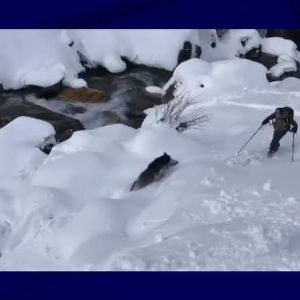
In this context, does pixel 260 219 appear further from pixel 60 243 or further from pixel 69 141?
pixel 69 141

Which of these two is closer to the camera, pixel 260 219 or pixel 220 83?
pixel 260 219

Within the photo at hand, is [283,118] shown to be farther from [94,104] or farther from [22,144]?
[22,144]

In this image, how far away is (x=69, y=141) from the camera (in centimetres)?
225

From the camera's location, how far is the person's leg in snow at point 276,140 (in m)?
2.15

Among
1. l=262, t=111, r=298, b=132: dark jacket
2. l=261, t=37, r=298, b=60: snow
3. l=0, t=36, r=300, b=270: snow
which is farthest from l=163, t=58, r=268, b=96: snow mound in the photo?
l=262, t=111, r=298, b=132: dark jacket

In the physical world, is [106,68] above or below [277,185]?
above

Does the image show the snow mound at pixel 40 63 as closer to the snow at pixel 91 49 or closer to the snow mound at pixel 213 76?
the snow at pixel 91 49

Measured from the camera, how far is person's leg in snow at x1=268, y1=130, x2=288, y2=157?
2.15m

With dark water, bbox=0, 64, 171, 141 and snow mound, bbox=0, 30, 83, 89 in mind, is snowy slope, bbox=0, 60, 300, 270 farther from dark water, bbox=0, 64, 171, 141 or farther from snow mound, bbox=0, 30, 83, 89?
snow mound, bbox=0, 30, 83, 89

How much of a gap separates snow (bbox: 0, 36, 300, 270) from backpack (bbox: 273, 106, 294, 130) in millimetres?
44

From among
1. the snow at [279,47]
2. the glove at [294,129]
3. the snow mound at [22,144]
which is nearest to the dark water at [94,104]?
the snow mound at [22,144]

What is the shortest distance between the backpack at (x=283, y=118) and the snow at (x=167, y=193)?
0.14 feet
